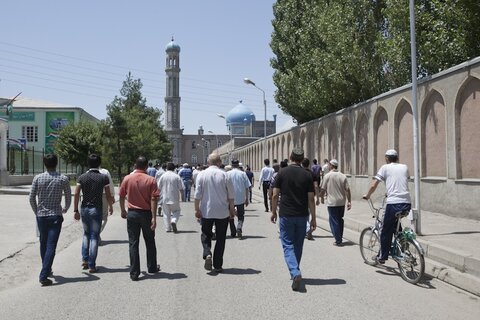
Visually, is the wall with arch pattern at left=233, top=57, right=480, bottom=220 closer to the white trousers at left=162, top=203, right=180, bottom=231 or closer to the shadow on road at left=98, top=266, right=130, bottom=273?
the white trousers at left=162, top=203, right=180, bottom=231

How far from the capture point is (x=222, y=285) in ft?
23.1

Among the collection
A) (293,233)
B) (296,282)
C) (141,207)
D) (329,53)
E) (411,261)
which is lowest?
(296,282)

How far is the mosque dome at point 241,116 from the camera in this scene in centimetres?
10375

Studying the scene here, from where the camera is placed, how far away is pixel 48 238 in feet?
23.9

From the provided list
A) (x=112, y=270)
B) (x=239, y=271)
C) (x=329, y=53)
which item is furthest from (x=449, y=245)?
(x=329, y=53)

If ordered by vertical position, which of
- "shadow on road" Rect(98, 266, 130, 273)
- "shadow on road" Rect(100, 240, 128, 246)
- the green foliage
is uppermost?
the green foliage

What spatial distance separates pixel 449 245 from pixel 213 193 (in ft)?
14.8

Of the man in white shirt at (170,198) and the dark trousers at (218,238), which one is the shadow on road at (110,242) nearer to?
the man in white shirt at (170,198)

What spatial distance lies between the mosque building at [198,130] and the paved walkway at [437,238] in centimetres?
5904

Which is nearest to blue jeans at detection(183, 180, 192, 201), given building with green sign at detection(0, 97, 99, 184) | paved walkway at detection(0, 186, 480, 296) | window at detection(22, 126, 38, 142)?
paved walkway at detection(0, 186, 480, 296)

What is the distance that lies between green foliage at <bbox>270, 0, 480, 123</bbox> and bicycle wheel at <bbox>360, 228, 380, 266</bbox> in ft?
31.0

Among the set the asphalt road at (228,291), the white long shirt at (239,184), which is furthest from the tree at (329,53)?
the asphalt road at (228,291)

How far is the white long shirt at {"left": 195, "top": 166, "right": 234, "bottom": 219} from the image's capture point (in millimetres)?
8008

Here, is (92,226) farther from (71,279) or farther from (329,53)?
(329,53)
